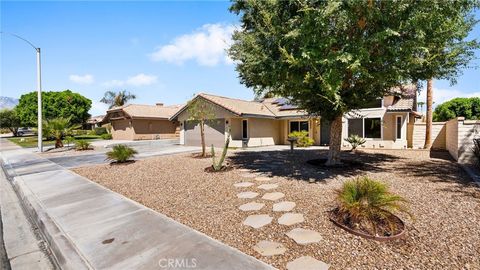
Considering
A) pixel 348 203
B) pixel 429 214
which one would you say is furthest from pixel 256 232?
pixel 429 214

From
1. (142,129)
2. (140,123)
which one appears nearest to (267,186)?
(140,123)

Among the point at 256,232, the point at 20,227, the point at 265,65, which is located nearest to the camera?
the point at 256,232

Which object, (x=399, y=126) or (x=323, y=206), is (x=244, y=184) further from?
(x=399, y=126)

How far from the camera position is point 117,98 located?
167 feet

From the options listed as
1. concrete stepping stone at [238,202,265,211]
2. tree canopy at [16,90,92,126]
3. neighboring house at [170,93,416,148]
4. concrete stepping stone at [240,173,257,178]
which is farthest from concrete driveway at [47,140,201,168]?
tree canopy at [16,90,92,126]

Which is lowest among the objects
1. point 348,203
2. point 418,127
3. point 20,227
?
point 20,227

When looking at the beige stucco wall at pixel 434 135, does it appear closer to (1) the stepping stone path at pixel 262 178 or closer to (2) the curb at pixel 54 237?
(1) the stepping stone path at pixel 262 178

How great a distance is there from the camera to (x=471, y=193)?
21.6 feet

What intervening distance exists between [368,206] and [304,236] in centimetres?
132

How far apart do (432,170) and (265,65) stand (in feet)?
25.1

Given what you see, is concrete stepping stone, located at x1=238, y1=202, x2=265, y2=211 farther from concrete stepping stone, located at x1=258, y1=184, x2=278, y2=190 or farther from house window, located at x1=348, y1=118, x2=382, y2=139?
house window, located at x1=348, y1=118, x2=382, y2=139

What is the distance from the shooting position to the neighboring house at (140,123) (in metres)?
31.5

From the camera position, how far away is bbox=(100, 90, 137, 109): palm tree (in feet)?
166

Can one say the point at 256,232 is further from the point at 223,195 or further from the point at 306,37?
the point at 306,37
